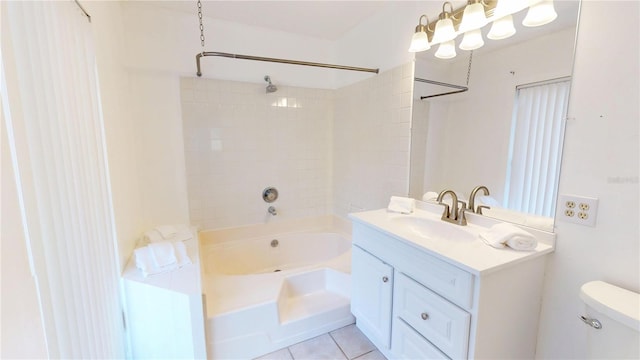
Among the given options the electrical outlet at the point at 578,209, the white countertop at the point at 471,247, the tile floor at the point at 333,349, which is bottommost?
the tile floor at the point at 333,349

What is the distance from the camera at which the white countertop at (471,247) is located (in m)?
0.98

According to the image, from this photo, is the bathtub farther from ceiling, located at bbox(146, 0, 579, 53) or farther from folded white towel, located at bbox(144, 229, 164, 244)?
ceiling, located at bbox(146, 0, 579, 53)

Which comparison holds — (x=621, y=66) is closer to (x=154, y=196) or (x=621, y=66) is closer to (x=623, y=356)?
(x=623, y=356)

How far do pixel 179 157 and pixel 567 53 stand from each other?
2.48 metres

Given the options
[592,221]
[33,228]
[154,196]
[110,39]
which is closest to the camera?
[33,228]

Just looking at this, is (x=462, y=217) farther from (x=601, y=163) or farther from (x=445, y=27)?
(x=445, y=27)

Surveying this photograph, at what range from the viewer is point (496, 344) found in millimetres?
1049

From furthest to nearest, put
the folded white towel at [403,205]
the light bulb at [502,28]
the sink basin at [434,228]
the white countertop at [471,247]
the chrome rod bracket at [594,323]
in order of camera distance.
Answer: the folded white towel at [403,205] → the sink basin at [434,228] → the light bulb at [502,28] → the white countertop at [471,247] → the chrome rod bracket at [594,323]

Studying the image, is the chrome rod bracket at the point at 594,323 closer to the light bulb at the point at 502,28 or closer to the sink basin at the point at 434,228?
the sink basin at the point at 434,228

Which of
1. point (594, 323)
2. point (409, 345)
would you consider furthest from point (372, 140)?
point (594, 323)

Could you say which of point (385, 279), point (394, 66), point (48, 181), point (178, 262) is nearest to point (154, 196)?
point (178, 262)

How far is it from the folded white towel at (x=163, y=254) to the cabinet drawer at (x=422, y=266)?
1.18 meters

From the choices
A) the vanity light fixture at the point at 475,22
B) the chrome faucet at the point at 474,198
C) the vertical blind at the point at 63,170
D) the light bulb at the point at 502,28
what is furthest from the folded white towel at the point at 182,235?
the light bulb at the point at 502,28

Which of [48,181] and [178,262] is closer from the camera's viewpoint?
[48,181]
